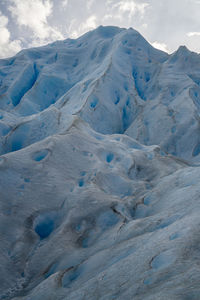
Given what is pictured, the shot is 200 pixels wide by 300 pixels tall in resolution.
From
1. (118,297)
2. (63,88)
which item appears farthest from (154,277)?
(63,88)

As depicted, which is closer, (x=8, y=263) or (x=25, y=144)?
(x=8, y=263)

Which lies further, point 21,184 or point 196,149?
point 196,149

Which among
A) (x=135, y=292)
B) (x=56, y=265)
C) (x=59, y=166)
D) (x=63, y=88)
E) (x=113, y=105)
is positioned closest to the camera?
(x=135, y=292)

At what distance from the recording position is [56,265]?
16.6ft


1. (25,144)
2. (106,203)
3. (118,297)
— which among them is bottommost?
(118,297)

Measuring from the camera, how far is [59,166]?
761cm

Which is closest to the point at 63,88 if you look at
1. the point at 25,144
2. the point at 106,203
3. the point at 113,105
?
the point at 113,105

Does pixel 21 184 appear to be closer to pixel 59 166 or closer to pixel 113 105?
pixel 59 166

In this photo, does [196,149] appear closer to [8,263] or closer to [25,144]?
[25,144]

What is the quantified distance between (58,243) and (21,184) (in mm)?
2128

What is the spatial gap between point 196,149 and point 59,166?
10279mm

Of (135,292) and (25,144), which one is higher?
(25,144)

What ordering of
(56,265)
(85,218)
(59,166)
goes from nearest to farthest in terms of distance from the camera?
(56,265) → (85,218) → (59,166)

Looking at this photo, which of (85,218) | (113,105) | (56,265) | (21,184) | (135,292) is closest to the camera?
(135,292)
